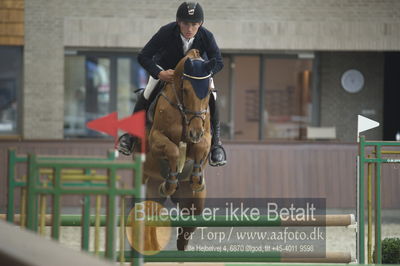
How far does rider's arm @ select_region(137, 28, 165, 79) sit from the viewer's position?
750cm

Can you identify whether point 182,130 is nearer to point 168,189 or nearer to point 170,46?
point 168,189

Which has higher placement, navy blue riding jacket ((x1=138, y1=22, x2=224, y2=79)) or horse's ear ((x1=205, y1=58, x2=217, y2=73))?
navy blue riding jacket ((x1=138, y1=22, x2=224, y2=79))

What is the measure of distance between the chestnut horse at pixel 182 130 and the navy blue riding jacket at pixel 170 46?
0.23 meters

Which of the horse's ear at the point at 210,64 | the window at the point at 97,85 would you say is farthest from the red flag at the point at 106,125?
the window at the point at 97,85

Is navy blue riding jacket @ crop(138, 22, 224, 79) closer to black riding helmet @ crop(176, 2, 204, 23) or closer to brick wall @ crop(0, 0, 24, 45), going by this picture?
black riding helmet @ crop(176, 2, 204, 23)

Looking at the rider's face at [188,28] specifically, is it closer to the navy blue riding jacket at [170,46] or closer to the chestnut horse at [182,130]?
the navy blue riding jacket at [170,46]

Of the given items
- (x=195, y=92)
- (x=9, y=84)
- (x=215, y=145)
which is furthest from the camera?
(x=9, y=84)

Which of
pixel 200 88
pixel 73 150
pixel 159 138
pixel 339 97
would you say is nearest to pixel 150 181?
pixel 159 138

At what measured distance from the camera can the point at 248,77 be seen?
19.5 meters

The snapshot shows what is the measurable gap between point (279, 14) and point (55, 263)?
50.2ft

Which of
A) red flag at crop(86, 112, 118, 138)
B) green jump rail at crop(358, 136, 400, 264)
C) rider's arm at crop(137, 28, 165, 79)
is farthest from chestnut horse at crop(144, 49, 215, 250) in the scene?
green jump rail at crop(358, 136, 400, 264)

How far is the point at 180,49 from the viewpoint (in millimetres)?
7645

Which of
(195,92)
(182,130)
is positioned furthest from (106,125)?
(182,130)

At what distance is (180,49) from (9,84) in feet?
38.8
